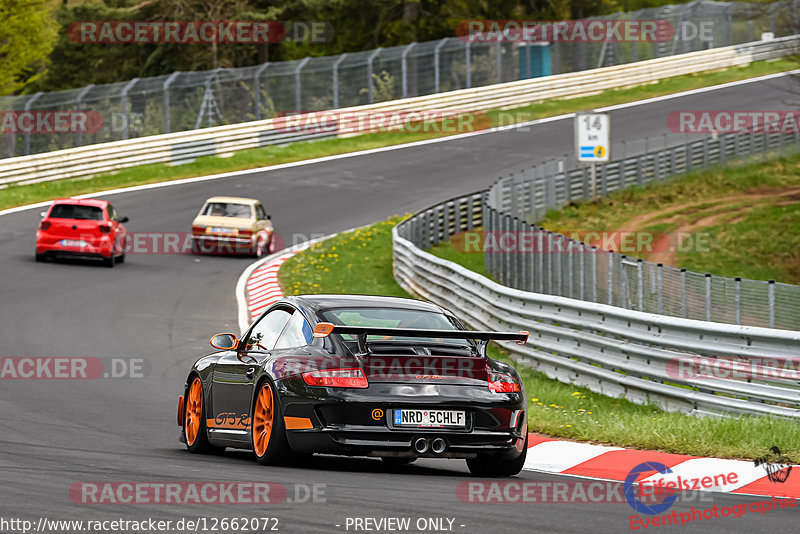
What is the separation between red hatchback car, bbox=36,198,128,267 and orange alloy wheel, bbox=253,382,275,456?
18.6 metres

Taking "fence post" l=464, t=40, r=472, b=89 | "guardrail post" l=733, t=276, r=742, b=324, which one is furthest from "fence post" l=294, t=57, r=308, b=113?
"guardrail post" l=733, t=276, r=742, b=324

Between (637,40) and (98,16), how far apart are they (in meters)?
24.1

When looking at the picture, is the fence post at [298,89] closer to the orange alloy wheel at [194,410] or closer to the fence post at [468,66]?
the fence post at [468,66]

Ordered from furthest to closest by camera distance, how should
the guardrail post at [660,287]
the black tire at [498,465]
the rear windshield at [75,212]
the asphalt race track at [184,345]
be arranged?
the rear windshield at [75,212], the guardrail post at [660,287], the black tire at [498,465], the asphalt race track at [184,345]

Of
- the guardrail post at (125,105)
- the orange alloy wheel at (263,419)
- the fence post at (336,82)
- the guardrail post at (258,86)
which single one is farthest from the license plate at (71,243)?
the fence post at (336,82)

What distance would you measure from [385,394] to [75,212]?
19.8 metres

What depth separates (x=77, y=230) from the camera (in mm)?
27297

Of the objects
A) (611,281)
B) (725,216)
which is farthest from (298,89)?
(611,281)

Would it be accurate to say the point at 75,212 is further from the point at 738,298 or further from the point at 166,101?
the point at 738,298

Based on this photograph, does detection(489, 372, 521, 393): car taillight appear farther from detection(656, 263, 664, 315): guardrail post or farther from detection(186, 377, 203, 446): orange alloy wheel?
detection(656, 263, 664, 315): guardrail post

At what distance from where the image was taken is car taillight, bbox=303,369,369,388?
871 cm

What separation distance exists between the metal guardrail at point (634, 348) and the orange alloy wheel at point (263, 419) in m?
4.71

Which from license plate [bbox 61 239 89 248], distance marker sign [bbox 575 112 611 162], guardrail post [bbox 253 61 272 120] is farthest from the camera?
guardrail post [bbox 253 61 272 120]

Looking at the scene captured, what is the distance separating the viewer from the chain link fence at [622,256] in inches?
527
